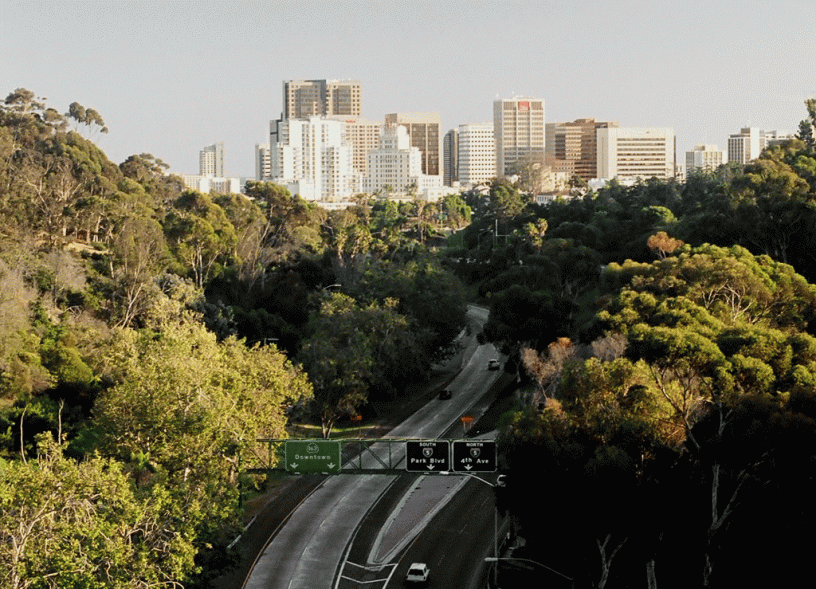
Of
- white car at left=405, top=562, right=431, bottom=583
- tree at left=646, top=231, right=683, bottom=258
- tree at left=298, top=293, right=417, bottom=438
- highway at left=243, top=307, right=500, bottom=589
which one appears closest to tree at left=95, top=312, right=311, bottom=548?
highway at left=243, top=307, right=500, bottom=589

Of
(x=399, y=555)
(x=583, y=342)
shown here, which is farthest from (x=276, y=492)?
(x=583, y=342)

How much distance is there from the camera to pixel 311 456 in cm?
3584

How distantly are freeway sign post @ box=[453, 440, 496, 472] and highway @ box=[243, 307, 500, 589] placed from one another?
5.44 metres

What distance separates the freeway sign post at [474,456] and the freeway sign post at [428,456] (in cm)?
34

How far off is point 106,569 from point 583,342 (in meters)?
33.5

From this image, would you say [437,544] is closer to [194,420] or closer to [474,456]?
[474,456]

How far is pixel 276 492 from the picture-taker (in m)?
48.8

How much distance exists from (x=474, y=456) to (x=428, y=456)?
1.43 m

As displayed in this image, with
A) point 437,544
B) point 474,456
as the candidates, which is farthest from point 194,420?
point 437,544

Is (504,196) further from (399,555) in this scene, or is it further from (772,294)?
(399,555)

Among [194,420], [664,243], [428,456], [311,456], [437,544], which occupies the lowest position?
[437,544]

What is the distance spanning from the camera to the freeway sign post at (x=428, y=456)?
34.6m

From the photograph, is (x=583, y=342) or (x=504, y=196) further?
(x=504, y=196)

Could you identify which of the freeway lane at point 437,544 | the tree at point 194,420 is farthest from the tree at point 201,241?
the tree at point 194,420
